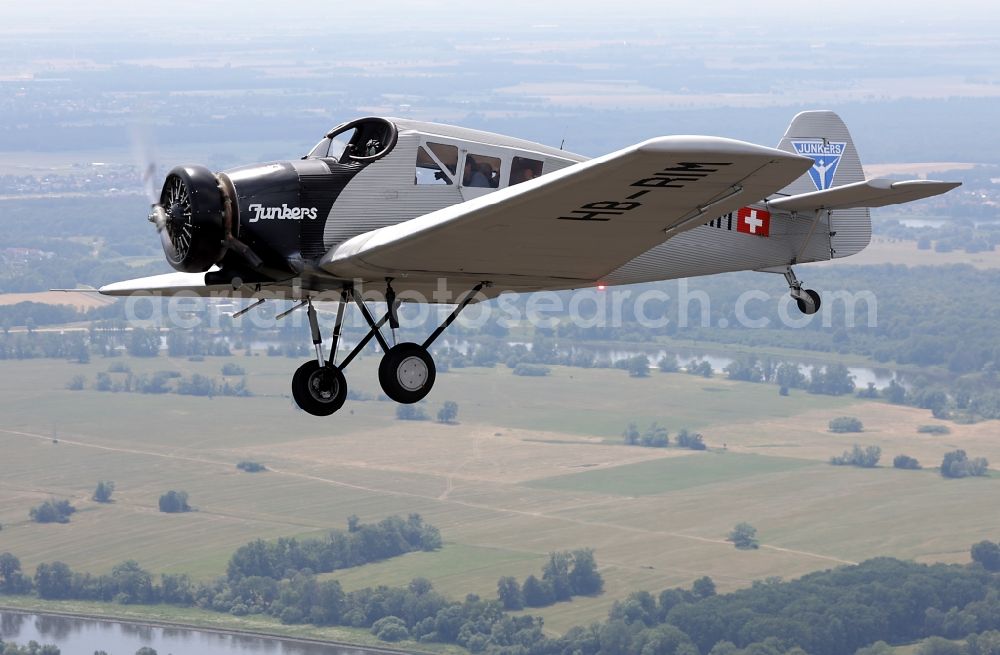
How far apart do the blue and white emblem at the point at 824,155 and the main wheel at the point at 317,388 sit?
1009cm

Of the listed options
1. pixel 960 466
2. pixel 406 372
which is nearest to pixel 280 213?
pixel 406 372

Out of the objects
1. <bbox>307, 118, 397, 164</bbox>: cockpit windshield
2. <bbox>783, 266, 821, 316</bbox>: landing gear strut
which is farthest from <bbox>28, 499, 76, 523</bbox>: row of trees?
<bbox>307, 118, 397, 164</bbox>: cockpit windshield

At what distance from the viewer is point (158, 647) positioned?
539 ft

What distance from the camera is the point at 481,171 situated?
20016mm

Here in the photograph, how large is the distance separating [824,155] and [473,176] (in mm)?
8872

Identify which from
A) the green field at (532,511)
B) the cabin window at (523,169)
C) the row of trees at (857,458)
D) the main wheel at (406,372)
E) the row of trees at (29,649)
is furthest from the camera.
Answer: the row of trees at (857,458)

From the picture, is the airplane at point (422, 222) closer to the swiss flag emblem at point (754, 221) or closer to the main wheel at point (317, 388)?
the main wheel at point (317, 388)

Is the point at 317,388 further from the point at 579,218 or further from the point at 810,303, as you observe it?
the point at 810,303

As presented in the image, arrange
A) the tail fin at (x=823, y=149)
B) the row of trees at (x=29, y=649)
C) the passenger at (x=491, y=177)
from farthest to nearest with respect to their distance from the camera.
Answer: the row of trees at (x=29, y=649)
the tail fin at (x=823, y=149)
the passenger at (x=491, y=177)

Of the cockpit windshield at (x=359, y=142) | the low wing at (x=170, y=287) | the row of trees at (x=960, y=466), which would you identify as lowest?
the row of trees at (x=960, y=466)

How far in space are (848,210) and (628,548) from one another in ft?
498

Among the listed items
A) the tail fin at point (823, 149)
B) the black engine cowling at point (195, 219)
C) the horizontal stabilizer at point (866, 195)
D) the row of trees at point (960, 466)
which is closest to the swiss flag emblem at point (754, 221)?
the horizontal stabilizer at point (866, 195)

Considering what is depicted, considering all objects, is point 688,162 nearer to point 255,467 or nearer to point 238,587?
point 238,587

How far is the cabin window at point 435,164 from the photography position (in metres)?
19.7
